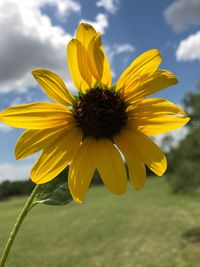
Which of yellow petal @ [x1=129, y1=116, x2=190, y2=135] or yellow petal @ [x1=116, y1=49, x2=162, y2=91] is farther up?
yellow petal @ [x1=116, y1=49, x2=162, y2=91]

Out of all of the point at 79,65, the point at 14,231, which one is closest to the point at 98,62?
the point at 79,65

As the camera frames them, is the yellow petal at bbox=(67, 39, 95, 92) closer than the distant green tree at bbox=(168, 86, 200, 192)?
Yes

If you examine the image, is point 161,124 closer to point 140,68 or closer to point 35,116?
point 140,68

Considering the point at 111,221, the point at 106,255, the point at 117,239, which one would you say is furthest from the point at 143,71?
the point at 111,221

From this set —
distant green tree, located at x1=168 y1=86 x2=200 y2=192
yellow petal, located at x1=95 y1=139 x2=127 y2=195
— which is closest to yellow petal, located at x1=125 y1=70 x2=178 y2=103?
yellow petal, located at x1=95 y1=139 x2=127 y2=195

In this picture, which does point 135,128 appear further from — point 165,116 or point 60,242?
point 60,242

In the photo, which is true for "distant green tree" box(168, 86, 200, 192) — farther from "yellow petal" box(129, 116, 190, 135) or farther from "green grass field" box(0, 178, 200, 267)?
"yellow petal" box(129, 116, 190, 135)

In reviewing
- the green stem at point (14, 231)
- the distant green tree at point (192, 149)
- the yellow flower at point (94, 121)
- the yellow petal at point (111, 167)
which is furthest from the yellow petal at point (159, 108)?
the distant green tree at point (192, 149)
